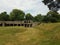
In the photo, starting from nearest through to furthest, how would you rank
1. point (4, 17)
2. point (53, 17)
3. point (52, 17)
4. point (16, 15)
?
point (53, 17), point (52, 17), point (4, 17), point (16, 15)

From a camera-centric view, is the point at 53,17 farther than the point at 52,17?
No

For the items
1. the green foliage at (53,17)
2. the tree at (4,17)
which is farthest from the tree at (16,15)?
the green foliage at (53,17)

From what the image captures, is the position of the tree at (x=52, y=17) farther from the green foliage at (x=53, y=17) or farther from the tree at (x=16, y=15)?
the tree at (x=16, y=15)

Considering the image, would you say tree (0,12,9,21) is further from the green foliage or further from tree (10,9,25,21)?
the green foliage

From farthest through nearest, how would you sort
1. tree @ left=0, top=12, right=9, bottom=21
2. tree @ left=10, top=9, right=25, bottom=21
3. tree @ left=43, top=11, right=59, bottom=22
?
tree @ left=10, top=9, right=25, bottom=21, tree @ left=0, top=12, right=9, bottom=21, tree @ left=43, top=11, right=59, bottom=22

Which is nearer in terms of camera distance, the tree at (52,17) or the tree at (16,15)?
the tree at (52,17)

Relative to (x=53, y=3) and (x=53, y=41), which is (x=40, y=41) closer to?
(x=53, y=41)

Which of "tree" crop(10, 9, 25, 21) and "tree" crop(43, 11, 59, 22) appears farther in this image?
"tree" crop(10, 9, 25, 21)

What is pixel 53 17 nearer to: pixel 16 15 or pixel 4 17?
pixel 4 17

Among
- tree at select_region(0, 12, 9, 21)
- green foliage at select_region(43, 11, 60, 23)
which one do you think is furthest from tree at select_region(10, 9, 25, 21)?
green foliage at select_region(43, 11, 60, 23)

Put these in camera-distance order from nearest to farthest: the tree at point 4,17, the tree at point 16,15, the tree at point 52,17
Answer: the tree at point 52,17
the tree at point 4,17
the tree at point 16,15

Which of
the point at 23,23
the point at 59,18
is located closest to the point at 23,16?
the point at 23,23

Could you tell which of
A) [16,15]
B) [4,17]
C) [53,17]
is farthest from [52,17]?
[16,15]

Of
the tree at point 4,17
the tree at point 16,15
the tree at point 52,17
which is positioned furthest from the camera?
the tree at point 16,15
